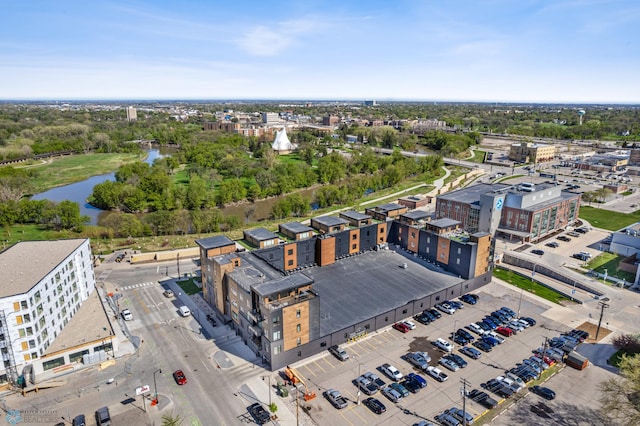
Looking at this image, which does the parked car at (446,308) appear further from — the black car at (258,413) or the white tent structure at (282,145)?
the white tent structure at (282,145)

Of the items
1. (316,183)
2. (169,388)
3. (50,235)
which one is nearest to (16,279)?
(169,388)

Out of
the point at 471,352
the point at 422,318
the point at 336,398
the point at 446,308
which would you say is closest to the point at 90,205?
the point at 422,318

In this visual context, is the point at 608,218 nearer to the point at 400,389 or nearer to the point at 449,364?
the point at 449,364

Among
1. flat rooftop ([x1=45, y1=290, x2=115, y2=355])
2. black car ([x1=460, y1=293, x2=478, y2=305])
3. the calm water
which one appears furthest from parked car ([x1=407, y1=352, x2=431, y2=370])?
the calm water

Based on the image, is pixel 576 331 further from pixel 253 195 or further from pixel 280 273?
pixel 253 195

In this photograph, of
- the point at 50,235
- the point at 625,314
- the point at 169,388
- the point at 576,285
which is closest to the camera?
the point at 169,388

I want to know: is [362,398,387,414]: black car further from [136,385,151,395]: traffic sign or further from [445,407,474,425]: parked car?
[136,385,151,395]: traffic sign
